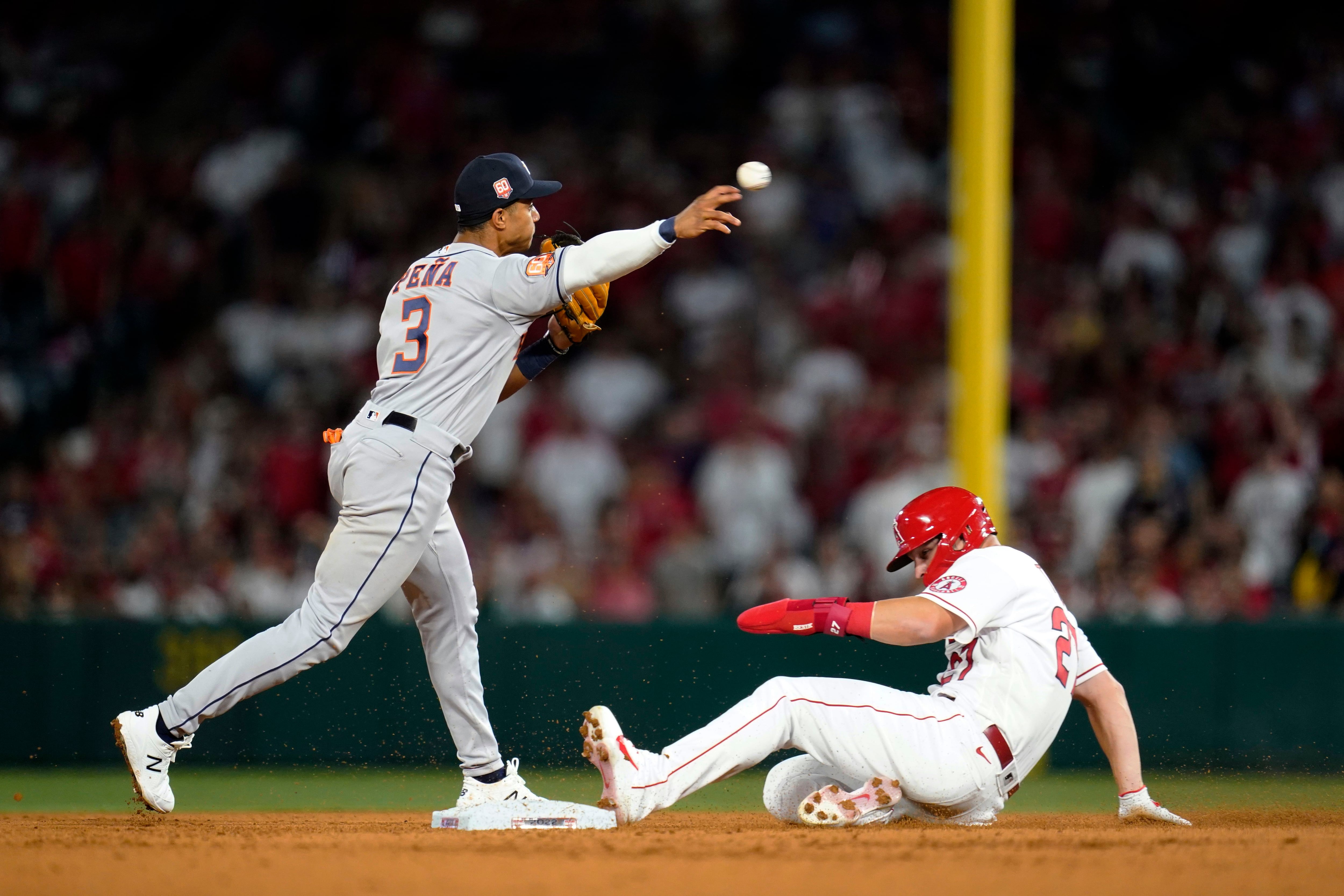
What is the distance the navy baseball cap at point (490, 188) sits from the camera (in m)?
5.22

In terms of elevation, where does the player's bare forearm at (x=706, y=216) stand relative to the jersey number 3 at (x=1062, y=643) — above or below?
above

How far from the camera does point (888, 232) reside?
1150 cm

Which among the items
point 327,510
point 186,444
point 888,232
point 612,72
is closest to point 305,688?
point 327,510

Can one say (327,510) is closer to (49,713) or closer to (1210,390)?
(49,713)

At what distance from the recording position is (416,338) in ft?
16.4

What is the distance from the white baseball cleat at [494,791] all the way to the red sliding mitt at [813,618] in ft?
3.97

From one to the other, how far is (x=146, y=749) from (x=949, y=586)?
2.54m

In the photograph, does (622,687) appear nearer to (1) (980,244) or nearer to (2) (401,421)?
(1) (980,244)

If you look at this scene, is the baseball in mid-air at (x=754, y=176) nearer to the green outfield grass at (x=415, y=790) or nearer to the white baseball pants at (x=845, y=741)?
the white baseball pants at (x=845, y=741)

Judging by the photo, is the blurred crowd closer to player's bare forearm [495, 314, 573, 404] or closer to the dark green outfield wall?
the dark green outfield wall

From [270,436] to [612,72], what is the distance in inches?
193

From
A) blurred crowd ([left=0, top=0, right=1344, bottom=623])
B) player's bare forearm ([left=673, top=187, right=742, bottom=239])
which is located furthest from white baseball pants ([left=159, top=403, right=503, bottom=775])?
blurred crowd ([left=0, top=0, right=1344, bottom=623])

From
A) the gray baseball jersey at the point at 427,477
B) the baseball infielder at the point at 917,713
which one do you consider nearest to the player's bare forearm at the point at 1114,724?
the baseball infielder at the point at 917,713

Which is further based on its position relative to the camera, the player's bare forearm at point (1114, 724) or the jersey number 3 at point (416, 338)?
the player's bare forearm at point (1114, 724)
